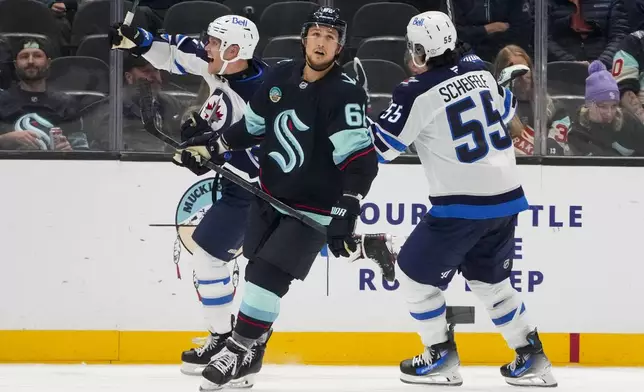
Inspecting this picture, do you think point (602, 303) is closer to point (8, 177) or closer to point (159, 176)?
point (159, 176)

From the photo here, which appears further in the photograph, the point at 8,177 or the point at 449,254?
the point at 8,177

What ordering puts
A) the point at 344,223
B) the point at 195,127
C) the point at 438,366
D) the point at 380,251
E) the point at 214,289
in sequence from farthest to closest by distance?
1. the point at 214,289
2. the point at 195,127
3. the point at 438,366
4. the point at 380,251
5. the point at 344,223

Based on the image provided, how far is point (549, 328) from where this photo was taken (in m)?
5.85

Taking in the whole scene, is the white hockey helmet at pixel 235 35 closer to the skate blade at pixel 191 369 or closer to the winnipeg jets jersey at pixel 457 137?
the winnipeg jets jersey at pixel 457 137

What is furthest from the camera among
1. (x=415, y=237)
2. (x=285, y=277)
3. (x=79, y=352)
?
(x=79, y=352)

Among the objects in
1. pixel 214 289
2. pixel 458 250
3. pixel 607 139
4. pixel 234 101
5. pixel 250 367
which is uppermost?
pixel 234 101

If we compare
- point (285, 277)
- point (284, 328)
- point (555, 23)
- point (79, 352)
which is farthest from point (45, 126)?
point (555, 23)

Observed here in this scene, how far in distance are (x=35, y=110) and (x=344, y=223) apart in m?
1.99

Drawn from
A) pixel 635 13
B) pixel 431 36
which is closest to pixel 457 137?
pixel 431 36

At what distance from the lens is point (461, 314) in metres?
5.86

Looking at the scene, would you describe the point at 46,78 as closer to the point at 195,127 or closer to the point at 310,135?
the point at 195,127

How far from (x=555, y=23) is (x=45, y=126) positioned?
2371 millimetres

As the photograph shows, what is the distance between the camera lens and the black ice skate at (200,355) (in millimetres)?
5320

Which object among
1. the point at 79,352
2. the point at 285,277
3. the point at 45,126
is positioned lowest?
the point at 79,352
